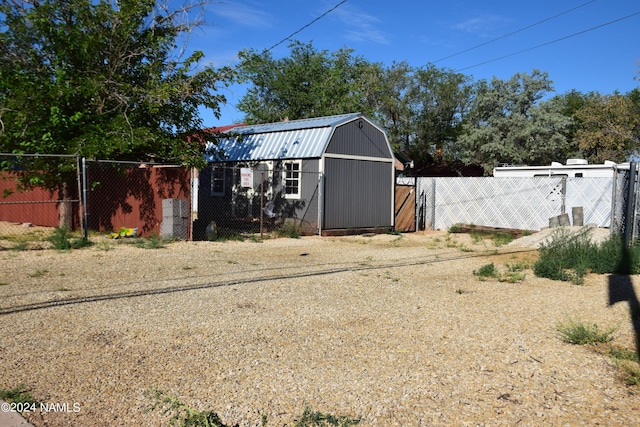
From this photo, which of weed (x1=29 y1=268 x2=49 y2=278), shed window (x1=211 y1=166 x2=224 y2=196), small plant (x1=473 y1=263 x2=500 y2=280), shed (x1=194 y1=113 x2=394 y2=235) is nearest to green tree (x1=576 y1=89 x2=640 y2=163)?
shed (x1=194 y1=113 x2=394 y2=235)

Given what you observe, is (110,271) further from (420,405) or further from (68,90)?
(420,405)

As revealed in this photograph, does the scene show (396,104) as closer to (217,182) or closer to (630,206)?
(217,182)

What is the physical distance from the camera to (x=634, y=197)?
1263 centimetres

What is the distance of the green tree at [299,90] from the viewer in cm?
2956

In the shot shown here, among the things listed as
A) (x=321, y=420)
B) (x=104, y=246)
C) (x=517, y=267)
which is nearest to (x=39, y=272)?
(x=104, y=246)

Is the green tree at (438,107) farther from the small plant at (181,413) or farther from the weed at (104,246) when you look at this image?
the small plant at (181,413)

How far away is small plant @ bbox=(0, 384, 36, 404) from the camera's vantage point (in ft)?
11.8

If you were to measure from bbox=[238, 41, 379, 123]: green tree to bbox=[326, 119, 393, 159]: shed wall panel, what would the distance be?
35.6 ft

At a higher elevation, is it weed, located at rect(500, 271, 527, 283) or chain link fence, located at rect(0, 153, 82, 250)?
chain link fence, located at rect(0, 153, 82, 250)

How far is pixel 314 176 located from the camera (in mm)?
16562

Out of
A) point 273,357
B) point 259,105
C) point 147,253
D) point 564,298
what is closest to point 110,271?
point 147,253

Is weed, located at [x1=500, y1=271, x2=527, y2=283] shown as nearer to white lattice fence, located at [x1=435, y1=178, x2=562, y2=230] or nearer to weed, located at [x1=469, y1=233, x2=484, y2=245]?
weed, located at [x1=469, y1=233, x2=484, y2=245]

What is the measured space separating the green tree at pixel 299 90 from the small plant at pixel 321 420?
1032 inches

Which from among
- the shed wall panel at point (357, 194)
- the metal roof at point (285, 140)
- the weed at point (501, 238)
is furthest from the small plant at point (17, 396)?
the weed at point (501, 238)
